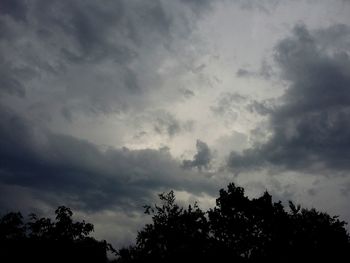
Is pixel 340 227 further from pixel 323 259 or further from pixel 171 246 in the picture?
pixel 171 246

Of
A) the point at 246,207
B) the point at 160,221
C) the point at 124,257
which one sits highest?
the point at 246,207

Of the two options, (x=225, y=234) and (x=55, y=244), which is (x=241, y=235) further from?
(x=55, y=244)

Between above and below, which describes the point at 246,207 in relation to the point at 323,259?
above

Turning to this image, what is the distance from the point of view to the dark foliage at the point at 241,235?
33906mm

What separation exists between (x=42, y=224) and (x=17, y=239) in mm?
3253

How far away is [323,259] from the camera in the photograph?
39188mm

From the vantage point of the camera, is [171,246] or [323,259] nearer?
[171,246]

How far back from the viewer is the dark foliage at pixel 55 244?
4085cm

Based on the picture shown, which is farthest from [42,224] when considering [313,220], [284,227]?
[313,220]

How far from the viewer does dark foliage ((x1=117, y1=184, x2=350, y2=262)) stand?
1335 inches

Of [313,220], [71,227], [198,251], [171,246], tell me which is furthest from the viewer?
[71,227]

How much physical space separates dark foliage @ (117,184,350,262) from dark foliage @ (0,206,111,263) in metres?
6.53

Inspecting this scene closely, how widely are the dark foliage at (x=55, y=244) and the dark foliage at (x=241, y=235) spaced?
6531 millimetres

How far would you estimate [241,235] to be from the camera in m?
45.4
